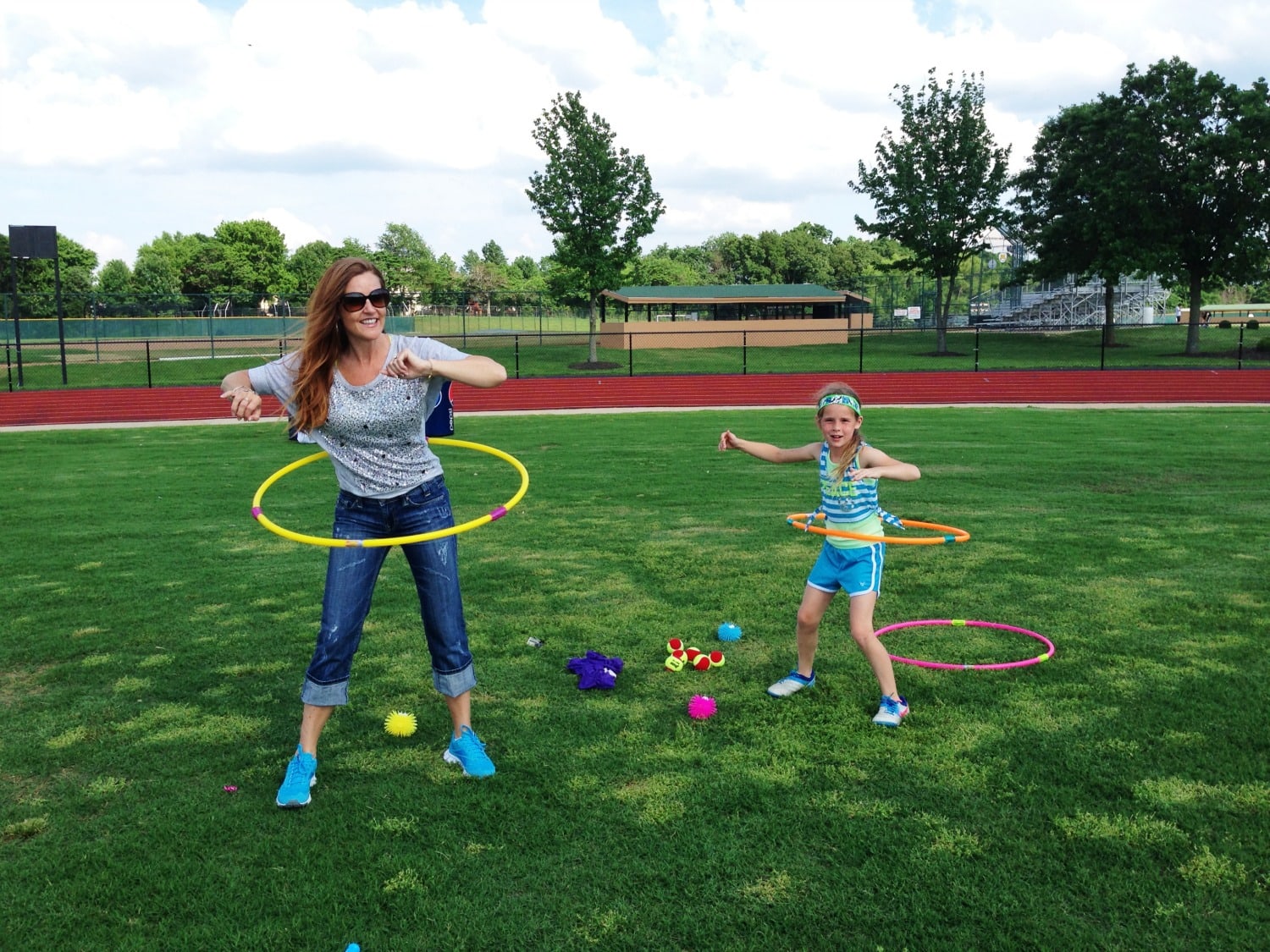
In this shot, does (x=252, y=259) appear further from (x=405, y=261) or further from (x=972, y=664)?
(x=972, y=664)

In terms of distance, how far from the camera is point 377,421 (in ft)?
13.0

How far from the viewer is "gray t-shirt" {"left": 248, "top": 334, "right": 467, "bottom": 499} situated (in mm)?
3957

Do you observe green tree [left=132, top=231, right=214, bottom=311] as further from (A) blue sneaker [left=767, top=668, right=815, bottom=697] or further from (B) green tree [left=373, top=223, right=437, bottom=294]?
(A) blue sneaker [left=767, top=668, right=815, bottom=697]

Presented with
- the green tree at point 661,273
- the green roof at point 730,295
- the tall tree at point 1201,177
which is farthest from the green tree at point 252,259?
the tall tree at point 1201,177

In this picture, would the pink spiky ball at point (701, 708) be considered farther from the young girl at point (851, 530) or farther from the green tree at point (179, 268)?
the green tree at point (179, 268)

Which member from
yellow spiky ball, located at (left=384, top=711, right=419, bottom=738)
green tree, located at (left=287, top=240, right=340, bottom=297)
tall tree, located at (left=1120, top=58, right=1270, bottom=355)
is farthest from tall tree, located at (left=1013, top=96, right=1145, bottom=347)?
green tree, located at (left=287, top=240, right=340, bottom=297)

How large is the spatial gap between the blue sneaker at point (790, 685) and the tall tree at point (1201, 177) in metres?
39.7

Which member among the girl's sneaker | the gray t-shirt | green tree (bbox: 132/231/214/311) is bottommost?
the girl's sneaker

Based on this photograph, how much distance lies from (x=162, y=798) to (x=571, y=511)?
6666mm

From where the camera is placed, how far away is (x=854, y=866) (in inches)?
140

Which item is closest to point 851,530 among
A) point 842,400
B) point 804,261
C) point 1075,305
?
point 842,400

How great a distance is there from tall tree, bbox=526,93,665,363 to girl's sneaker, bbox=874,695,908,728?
33064 mm

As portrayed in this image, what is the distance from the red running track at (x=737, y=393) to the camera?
25250mm

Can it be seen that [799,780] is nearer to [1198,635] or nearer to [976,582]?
[1198,635]
